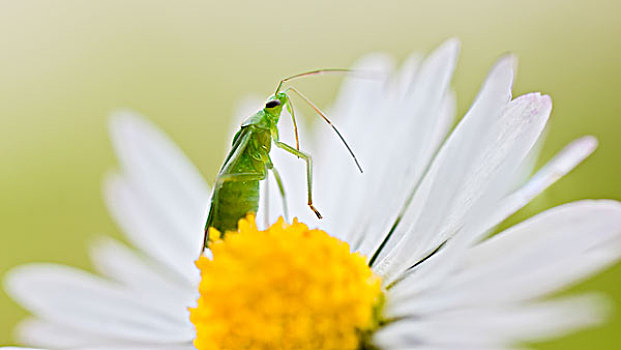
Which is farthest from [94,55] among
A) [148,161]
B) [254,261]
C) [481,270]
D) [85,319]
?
[481,270]

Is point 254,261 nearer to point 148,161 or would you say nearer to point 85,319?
point 85,319

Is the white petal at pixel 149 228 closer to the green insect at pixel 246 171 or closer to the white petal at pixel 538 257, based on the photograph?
the green insect at pixel 246 171

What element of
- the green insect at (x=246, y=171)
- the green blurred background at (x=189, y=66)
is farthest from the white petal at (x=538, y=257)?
the green blurred background at (x=189, y=66)

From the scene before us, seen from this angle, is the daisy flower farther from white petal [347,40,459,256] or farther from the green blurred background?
the green blurred background

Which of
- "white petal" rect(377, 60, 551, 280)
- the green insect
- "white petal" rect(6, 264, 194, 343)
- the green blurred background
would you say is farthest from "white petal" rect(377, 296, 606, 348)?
the green blurred background

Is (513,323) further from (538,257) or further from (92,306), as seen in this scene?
Result: (92,306)
